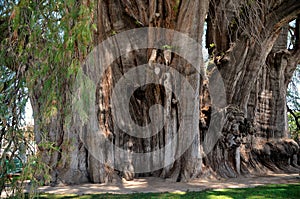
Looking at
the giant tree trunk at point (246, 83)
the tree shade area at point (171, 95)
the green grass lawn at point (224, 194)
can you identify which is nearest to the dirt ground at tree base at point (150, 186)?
the tree shade area at point (171, 95)

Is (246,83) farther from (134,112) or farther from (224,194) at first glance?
(224,194)

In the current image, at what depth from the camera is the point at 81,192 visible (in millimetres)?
5590

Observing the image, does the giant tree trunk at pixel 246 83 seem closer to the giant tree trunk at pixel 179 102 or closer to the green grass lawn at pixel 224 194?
the giant tree trunk at pixel 179 102

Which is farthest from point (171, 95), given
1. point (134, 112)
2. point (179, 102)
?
point (134, 112)

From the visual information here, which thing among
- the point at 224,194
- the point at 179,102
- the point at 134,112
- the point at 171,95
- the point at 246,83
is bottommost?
the point at 224,194

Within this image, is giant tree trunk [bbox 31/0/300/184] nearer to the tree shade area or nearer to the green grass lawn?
the tree shade area

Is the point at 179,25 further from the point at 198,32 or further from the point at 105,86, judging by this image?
the point at 105,86

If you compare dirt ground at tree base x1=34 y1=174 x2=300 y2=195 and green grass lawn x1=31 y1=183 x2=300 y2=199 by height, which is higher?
dirt ground at tree base x1=34 y1=174 x2=300 y2=195

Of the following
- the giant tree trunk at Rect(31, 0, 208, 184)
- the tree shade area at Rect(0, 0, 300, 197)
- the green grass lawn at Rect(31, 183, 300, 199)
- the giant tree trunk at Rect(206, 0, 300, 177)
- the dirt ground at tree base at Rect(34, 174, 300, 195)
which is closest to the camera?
the green grass lawn at Rect(31, 183, 300, 199)

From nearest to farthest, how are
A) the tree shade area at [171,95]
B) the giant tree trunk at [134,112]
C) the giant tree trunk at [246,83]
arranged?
the giant tree trunk at [134,112] → the tree shade area at [171,95] → the giant tree trunk at [246,83]

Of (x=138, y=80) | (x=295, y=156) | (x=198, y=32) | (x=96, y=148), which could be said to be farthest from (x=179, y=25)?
(x=295, y=156)

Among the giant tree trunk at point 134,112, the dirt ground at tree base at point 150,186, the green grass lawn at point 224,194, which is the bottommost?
the green grass lawn at point 224,194

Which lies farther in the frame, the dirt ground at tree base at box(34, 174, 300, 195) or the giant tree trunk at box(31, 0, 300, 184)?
the giant tree trunk at box(31, 0, 300, 184)

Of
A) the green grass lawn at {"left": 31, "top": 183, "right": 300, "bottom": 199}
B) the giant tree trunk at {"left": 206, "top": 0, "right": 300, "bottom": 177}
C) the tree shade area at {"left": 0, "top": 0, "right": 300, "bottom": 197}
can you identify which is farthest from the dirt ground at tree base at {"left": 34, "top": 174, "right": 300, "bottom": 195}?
the giant tree trunk at {"left": 206, "top": 0, "right": 300, "bottom": 177}
